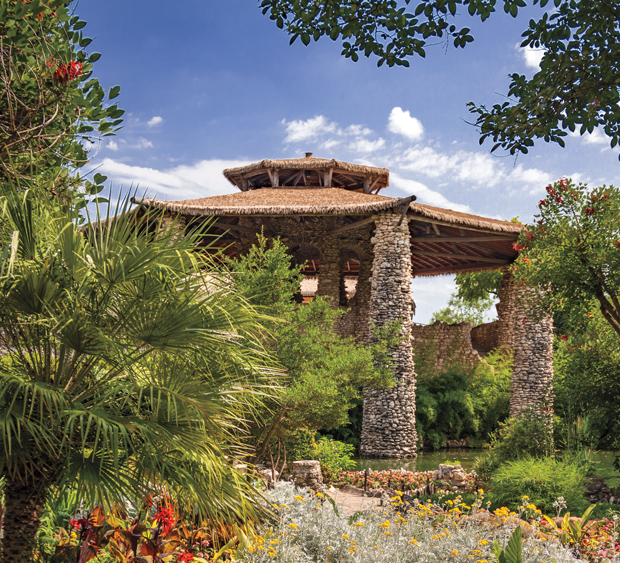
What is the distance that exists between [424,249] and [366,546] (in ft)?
56.6

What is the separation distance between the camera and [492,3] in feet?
16.8

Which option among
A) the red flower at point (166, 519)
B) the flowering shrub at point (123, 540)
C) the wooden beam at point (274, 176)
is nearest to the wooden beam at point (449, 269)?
the wooden beam at point (274, 176)

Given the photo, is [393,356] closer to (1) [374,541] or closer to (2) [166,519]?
(1) [374,541]

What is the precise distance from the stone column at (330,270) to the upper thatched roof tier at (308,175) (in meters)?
2.53

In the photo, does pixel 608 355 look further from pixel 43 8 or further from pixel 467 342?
pixel 467 342

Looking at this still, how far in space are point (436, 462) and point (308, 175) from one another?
1179 cm

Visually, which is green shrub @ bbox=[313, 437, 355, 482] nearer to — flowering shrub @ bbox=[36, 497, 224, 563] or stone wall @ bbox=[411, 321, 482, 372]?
flowering shrub @ bbox=[36, 497, 224, 563]

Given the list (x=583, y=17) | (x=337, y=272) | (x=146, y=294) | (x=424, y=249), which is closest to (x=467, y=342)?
(x=424, y=249)

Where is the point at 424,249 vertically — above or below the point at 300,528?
above

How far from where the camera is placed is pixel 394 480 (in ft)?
34.7

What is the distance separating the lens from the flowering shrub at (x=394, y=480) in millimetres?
10219

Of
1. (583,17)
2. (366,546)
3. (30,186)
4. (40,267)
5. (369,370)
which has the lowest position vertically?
(366,546)

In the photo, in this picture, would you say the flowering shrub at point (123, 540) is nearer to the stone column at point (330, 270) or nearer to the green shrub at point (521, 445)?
the green shrub at point (521, 445)

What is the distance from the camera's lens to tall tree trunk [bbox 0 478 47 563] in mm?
3631
